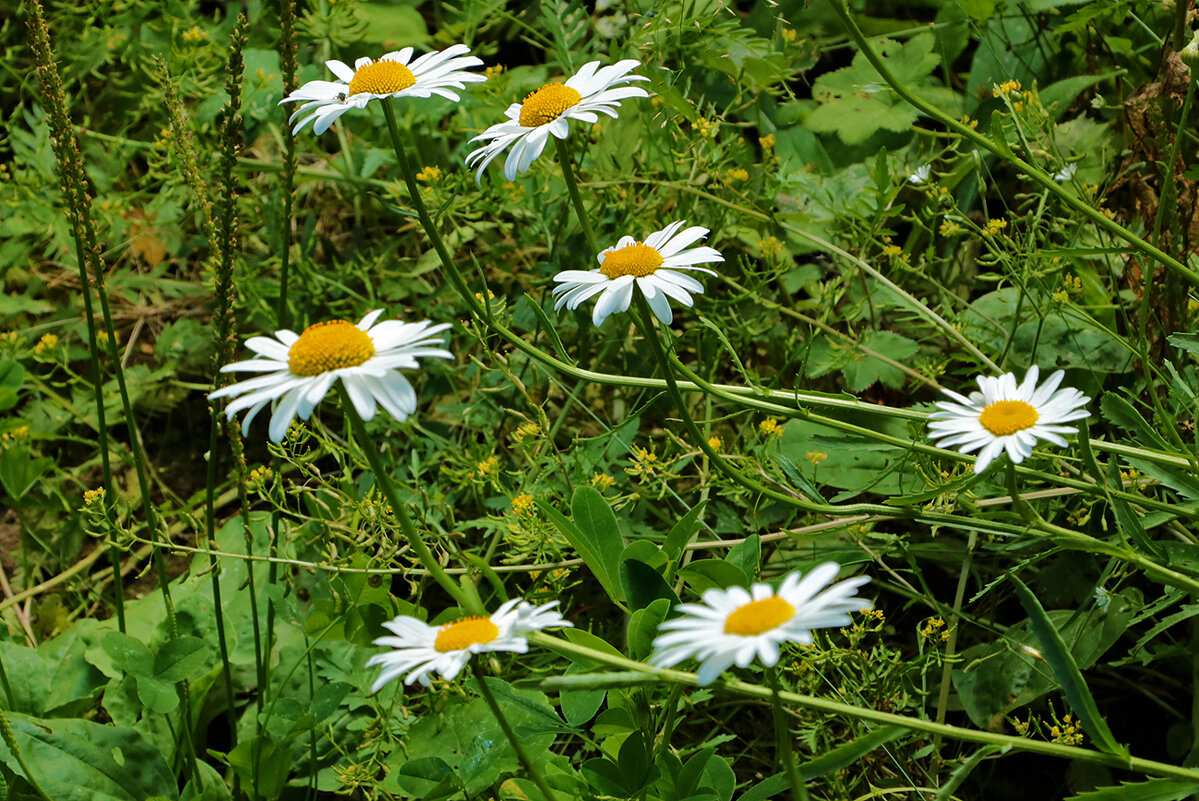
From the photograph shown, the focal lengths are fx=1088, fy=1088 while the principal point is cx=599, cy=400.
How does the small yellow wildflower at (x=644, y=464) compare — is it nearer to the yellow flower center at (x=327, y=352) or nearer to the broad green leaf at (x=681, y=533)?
the broad green leaf at (x=681, y=533)

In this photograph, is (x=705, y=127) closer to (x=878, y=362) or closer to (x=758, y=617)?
(x=878, y=362)

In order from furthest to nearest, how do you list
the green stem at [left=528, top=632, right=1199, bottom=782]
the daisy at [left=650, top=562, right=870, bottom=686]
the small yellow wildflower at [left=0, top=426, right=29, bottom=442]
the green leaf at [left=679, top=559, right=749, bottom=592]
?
the small yellow wildflower at [left=0, top=426, right=29, bottom=442] < the green leaf at [left=679, top=559, right=749, bottom=592] < the green stem at [left=528, top=632, right=1199, bottom=782] < the daisy at [left=650, top=562, right=870, bottom=686]

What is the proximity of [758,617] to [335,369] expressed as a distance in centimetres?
37

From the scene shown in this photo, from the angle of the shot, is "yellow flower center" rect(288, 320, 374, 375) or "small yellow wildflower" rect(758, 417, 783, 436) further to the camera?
"small yellow wildflower" rect(758, 417, 783, 436)

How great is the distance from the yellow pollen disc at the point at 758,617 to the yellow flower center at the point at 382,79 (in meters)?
0.68

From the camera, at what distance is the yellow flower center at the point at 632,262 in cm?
104

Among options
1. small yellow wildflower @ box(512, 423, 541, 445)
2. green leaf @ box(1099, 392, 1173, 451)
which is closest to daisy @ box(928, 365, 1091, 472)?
green leaf @ box(1099, 392, 1173, 451)

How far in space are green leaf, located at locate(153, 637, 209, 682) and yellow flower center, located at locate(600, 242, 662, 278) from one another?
72cm

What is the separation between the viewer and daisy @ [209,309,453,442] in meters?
0.78

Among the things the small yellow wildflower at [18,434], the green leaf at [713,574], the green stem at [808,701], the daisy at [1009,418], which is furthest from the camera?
the small yellow wildflower at [18,434]

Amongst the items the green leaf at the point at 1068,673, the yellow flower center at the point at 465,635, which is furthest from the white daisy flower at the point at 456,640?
the green leaf at the point at 1068,673

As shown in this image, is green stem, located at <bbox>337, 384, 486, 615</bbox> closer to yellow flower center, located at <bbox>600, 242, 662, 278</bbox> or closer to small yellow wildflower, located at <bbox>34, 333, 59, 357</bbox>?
yellow flower center, located at <bbox>600, 242, 662, 278</bbox>

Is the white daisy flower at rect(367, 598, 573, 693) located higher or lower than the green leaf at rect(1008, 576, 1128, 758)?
higher

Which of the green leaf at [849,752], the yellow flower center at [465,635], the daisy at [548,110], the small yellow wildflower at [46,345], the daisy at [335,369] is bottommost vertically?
the small yellow wildflower at [46,345]
